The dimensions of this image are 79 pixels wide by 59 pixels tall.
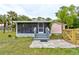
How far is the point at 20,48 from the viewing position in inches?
258

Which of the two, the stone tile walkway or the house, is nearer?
the house

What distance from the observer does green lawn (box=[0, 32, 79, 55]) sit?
6.20m

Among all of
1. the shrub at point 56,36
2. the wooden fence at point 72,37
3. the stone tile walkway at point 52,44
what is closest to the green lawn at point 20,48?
the stone tile walkway at point 52,44

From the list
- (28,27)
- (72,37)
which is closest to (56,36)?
(72,37)

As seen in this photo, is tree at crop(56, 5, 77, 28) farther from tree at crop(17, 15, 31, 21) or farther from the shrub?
tree at crop(17, 15, 31, 21)

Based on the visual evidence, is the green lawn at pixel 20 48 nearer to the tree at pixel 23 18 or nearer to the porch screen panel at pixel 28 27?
the porch screen panel at pixel 28 27

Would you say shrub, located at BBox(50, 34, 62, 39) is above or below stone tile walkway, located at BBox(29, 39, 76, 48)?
above

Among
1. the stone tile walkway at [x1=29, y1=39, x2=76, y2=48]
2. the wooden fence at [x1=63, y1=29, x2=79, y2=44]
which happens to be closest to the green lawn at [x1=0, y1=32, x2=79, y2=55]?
the stone tile walkway at [x1=29, y1=39, x2=76, y2=48]

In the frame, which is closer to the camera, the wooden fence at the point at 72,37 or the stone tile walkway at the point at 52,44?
the stone tile walkway at the point at 52,44

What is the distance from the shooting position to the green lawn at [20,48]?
20.3 feet

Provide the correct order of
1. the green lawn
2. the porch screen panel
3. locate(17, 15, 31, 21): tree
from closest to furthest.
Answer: the green lawn < locate(17, 15, 31, 21): tree < the porch screen panel

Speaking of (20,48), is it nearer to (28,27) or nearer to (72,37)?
(28,27)

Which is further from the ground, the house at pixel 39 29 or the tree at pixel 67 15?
the tree at pixel 67 15
